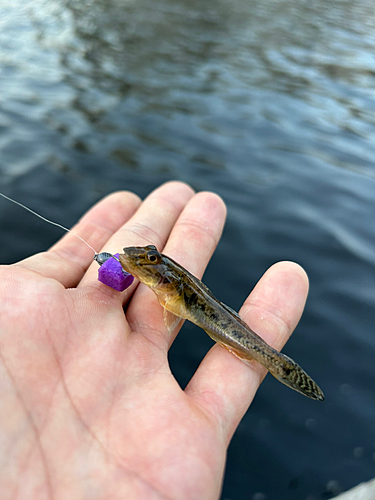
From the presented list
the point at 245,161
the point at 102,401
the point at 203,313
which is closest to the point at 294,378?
the point at 203,313

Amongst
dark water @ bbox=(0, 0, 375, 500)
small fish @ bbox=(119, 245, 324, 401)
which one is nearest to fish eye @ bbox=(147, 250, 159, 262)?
small fish @ bbox=(119, 245, 324, 401)

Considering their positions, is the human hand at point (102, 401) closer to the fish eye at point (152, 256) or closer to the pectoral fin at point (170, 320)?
the pectoral fin at point (170, 320)

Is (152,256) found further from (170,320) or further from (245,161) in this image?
(245,161)

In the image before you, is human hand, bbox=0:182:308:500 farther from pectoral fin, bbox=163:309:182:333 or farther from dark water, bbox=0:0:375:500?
dark water, bbox=0:0:375:500

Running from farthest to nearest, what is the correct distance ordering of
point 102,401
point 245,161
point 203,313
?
point 245,161
point 203,313
point 102,401

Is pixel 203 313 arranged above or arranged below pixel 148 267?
below
